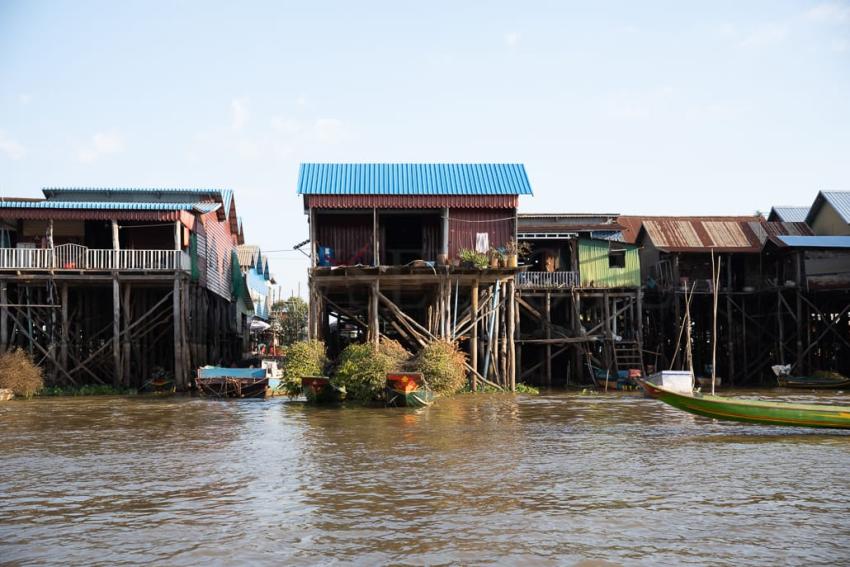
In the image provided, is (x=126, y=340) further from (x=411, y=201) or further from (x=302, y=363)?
(x=411, y=201)

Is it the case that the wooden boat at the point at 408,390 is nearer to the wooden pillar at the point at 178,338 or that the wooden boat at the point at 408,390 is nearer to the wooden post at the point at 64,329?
the wooden pillar at the point at 178,338

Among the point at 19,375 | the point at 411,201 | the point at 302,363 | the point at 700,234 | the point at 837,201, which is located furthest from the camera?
the point at 700,234

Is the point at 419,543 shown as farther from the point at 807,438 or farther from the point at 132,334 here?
the point at 132,334

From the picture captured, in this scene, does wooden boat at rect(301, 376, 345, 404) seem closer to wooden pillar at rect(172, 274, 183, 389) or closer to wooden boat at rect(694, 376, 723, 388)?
wooden pillar at rect(172, 274, 183, 389)

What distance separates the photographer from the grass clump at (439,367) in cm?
2489

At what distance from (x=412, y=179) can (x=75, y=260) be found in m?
13.1

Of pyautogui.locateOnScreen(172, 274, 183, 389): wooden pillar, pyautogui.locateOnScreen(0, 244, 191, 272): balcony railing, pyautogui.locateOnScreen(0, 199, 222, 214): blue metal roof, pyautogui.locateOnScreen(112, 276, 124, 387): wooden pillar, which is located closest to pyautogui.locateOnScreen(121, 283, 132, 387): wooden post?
pyautogui.locateOnScreen(112, 276, 124, 387): wooden pillar

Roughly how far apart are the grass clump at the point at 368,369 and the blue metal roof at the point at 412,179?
693 centimetres

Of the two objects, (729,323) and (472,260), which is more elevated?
(472,260)

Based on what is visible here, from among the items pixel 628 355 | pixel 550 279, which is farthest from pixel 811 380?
pixel 550 279

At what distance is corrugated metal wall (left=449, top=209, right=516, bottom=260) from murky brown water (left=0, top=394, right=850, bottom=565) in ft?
38.3

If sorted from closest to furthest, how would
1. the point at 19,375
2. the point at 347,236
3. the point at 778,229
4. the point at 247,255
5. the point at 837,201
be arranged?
the point at 19,375, the point at 347,236, the point at 837,201, the point at 778,229, the point at 247,255

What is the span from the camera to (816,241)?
37.5 metres

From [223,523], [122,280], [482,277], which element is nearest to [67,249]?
[122,280]
